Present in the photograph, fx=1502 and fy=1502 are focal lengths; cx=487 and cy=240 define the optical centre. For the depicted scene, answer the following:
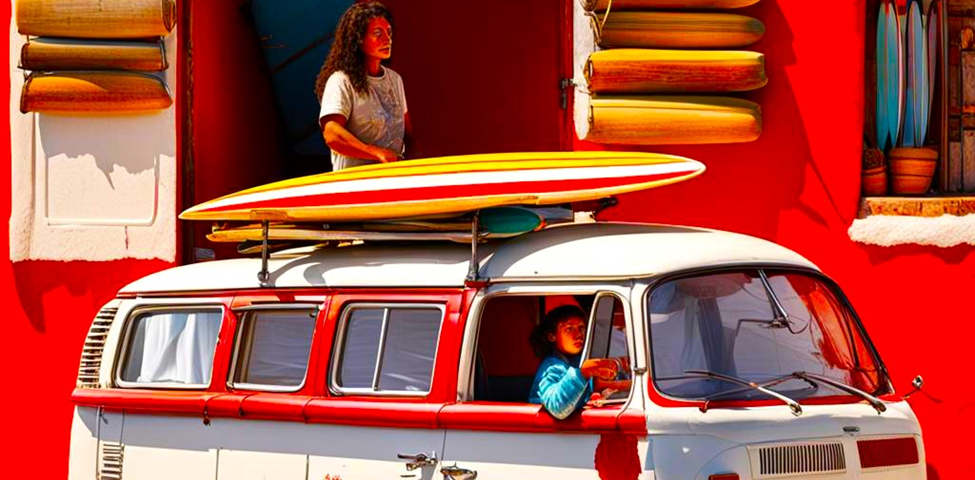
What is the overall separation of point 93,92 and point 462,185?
3.55 m

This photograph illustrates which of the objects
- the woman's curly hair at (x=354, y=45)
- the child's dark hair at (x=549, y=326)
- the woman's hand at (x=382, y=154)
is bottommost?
the child's dark hair at (x=549, y=326)

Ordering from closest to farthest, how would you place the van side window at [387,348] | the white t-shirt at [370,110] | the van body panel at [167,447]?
the van side window at [387,348]
the van body panel at [167,447]
the white t-shirt at [370,110]

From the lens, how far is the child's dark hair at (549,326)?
6.43 m

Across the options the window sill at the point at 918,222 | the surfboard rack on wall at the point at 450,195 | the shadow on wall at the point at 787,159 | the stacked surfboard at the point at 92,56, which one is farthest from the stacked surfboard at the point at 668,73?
the stacked surfboard at the point at 92,56

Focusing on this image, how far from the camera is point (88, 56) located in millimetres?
9336

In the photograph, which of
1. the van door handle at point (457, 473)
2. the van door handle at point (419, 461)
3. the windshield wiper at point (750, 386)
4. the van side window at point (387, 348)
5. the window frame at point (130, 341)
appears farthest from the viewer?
the window frame at point (130, 341)

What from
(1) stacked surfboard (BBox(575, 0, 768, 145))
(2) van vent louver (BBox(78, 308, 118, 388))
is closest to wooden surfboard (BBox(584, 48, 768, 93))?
(1) stacked surfboard (BBox(575, 0, 768, 145))

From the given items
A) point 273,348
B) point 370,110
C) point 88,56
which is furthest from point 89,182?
point 273,348

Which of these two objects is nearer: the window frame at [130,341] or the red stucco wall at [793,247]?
the window frame at [130,341]

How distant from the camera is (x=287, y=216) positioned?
713 cm

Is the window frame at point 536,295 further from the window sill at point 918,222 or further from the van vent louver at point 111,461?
the window sill at point 918,222

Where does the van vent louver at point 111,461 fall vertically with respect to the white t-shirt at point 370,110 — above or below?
below

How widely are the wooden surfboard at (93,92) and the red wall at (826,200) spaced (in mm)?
2691

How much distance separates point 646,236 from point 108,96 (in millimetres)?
4264
